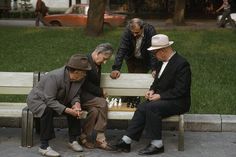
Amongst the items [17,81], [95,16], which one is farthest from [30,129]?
[95,16]

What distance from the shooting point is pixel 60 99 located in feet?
23.2

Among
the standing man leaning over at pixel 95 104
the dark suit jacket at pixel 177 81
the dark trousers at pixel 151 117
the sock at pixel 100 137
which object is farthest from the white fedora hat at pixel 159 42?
the sock at pixel 100 137

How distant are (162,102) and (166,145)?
2.10 ft

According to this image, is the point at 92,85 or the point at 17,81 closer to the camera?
the point at 92,85

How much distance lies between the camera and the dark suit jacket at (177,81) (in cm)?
706

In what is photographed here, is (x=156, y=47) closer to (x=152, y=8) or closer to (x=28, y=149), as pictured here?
(x=28, y=149)

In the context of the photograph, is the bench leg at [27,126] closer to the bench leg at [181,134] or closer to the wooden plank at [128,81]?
the wooden plank at [128,81]

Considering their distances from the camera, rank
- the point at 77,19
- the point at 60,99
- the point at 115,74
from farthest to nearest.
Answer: the point at 77,19
the point at 115,74
the point at 60,99

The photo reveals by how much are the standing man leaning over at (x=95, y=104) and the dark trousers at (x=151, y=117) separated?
1.17 feet

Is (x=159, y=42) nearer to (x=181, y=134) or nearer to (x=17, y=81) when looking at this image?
(x=181, y=134)

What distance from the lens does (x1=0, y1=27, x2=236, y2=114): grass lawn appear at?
9773mm

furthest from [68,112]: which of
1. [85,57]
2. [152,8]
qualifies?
[152,8]

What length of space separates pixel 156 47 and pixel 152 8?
112 ft

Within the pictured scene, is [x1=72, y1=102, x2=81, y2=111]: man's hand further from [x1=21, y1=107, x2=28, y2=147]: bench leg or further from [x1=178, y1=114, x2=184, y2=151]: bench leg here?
[x1=178, y1=114, x2=184, y2=151]: bench leg
